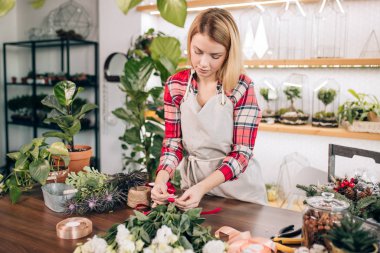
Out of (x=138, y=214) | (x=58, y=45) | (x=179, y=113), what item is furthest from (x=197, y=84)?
(x=58, y=45)

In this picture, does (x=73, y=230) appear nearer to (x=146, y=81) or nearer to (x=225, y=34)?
(x=225, y=34)

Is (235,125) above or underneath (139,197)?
above

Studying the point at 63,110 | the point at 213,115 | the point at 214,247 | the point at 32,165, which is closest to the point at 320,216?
the point at 214,247

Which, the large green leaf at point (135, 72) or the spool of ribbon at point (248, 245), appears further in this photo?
the large green leaf at point (135, 72)

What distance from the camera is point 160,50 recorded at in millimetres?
2836

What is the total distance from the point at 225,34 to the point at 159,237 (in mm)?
917


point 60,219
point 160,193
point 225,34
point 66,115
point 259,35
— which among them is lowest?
point 60,219

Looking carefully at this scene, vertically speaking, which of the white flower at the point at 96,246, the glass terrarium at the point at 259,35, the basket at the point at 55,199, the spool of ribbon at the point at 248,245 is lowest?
the basket at the point at 55,199

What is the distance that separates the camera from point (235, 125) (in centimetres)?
165

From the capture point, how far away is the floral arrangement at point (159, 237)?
85 cm

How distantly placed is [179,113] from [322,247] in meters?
0.99

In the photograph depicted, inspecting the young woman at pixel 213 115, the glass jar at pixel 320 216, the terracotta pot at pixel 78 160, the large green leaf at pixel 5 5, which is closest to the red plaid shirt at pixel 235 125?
the young woman at pixel 213 115

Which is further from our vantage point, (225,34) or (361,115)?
(361,115)

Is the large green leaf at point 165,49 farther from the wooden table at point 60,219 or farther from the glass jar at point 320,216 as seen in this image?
the glass jar at point 320,216
